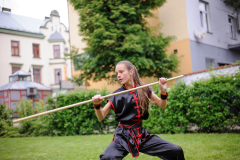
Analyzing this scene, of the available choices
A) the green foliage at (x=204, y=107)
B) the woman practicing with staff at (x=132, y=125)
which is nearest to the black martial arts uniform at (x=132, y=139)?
the woman practicing with staff at (x=132, y=125)

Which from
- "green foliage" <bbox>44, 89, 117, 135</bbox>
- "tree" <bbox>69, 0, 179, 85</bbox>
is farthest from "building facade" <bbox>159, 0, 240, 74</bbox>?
"green foliage" <bbox>44, 89, 117, 135</bbox>

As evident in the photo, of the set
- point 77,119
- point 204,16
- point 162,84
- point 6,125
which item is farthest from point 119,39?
point 162,84

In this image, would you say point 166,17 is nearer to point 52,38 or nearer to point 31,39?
point 31,39

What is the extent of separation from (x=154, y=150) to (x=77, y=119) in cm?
821

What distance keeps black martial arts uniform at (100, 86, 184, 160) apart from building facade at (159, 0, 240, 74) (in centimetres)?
1243

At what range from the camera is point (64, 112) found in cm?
1050

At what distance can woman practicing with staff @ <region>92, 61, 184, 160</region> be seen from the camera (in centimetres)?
265

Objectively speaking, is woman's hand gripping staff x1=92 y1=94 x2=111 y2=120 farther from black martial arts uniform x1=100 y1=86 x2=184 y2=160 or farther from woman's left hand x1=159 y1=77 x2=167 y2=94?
woman's left hand x1=159 y1=77 x2=167 y2=94

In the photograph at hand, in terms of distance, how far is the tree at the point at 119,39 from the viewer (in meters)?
12.5

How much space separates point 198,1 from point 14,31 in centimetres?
1240

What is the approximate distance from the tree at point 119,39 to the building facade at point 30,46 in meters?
3.13

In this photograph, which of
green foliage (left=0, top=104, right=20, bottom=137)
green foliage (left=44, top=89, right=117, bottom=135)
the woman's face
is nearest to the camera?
the woman's face

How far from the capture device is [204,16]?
617 inches

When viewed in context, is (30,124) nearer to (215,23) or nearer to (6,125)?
(6,125)
